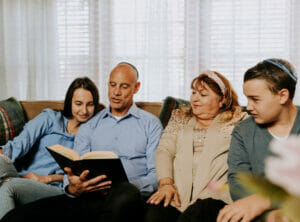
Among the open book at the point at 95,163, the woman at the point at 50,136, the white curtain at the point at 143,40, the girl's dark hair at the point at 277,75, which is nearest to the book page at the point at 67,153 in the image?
the open book at the point at 95,163

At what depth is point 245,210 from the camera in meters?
1.24

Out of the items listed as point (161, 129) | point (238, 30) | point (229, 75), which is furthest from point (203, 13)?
point (161, 129)

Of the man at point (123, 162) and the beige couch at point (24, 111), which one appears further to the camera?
the beige couch at point (24, 111)

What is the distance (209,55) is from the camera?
10.2 feet

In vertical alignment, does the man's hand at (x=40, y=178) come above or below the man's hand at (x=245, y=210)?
below

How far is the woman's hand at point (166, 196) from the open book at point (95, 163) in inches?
6.6

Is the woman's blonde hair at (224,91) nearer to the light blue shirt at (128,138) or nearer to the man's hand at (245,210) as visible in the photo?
the light blue shirt at (128,138)

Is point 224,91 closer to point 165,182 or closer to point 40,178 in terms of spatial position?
point 165,182

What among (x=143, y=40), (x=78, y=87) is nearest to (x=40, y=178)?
(x=78, y=87)

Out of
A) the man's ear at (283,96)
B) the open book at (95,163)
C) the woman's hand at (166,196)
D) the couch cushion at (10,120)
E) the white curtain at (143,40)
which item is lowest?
the woman's hand at (166,196)

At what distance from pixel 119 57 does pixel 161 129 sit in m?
1.43

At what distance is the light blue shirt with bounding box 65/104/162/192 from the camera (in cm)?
194

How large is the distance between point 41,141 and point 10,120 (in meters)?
0.27

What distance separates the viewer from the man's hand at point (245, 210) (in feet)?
4.03
